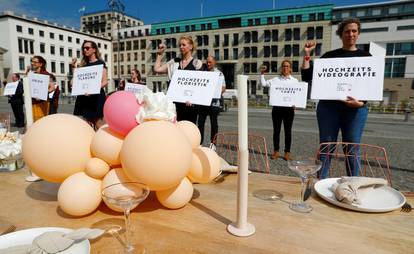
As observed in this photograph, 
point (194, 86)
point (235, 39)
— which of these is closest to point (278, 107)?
point (194, 86)

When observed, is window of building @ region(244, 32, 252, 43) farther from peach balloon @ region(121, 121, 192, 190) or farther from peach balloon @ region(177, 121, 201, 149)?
peach balloon @ region(121, 121, 192, 190)

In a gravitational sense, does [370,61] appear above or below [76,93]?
above

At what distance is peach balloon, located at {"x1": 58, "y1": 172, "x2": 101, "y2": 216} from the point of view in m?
1.06

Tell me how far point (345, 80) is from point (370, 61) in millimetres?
229

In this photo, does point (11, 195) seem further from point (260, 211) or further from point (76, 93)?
point (76, 93)

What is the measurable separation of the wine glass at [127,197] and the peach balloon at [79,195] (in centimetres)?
12

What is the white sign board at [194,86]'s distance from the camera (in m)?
2.71

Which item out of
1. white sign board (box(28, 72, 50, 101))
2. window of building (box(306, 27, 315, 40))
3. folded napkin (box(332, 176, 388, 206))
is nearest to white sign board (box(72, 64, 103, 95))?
white sign board (box(28, 72, 50, 101))

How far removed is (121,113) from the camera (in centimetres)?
112

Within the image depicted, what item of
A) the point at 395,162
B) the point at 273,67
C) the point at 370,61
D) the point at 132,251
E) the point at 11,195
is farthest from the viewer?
the point at 273,67

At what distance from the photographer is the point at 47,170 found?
3.74 ft

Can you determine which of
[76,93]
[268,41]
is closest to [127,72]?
[268,41]

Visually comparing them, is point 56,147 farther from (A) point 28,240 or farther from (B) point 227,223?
(B) point 227,223

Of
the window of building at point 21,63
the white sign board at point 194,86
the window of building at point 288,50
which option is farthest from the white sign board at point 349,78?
the window of building at point 21,63
